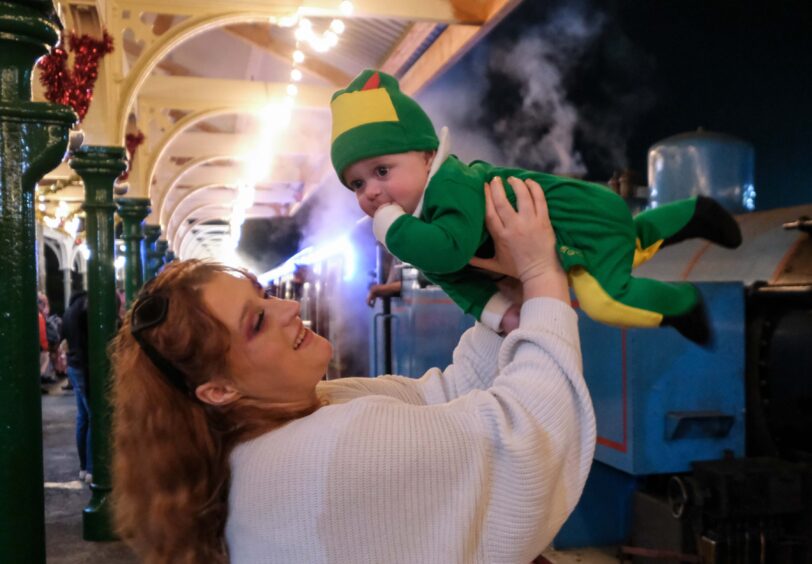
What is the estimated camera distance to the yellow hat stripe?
1.40 m

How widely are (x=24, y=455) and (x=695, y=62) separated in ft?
26.9

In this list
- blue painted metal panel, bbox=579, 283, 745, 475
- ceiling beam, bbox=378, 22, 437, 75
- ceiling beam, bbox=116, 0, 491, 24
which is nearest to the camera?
blue painted metal panel, bbox=579, 283, 745, 475

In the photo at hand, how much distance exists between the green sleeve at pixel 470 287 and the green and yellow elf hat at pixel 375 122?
0.30m

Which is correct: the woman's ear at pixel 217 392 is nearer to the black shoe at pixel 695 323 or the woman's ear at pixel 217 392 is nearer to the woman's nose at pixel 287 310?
the woman's nose at pixel 287 310

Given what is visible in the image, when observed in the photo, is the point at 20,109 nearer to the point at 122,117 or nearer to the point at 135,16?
the point at 122,117

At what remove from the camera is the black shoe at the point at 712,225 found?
172 centimetres

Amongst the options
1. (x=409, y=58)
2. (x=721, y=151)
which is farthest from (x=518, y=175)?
(x=409, y=58)

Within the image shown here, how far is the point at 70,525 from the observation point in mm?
4496

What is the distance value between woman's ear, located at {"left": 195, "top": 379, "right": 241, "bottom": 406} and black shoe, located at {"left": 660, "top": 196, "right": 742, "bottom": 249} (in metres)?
1.17

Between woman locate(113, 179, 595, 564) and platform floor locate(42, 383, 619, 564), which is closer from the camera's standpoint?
woman locate(113, 179, 595, 564)

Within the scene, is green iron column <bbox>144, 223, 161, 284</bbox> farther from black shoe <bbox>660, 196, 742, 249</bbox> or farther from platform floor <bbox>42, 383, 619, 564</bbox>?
black shoe <bbox>660, 196, 742, 249</bbox>

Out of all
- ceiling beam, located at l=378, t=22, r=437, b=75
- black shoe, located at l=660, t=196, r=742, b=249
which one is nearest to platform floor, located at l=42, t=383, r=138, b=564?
black shoe, located at l=660, t=196, r=742, b=249

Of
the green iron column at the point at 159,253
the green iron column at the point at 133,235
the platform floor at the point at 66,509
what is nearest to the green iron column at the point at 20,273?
the platform floor at the point at 66,509

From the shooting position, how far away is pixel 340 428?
108 cm
